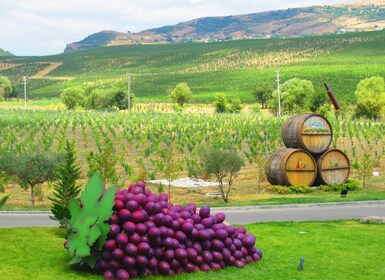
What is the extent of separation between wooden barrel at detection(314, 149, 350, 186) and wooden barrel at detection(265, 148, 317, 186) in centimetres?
43

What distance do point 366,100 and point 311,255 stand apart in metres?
74.3

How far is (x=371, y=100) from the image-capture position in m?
84.0

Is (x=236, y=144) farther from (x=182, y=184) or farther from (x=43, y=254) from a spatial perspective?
(x=43, y=254)

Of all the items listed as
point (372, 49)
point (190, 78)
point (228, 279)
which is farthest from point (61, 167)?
point (372, 49)

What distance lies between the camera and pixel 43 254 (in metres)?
10.8

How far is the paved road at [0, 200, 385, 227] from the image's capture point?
64.9ft

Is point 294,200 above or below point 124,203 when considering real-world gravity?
below

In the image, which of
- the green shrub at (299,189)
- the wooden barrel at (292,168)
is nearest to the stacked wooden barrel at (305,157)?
the wooden barrel at (292,168)

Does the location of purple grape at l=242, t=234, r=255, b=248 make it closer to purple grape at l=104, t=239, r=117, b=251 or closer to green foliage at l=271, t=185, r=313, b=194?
purple grape at l=104, t=239, r=117, b=251

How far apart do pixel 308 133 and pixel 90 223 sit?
2024cm

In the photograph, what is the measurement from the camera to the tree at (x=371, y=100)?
84.0 meters

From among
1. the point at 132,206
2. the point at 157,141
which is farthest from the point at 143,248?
the point at 157,141

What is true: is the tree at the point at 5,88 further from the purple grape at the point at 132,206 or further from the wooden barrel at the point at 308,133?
the purple grape at the point at 132,206

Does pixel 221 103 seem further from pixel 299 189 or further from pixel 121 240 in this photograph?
pixel 121 240
